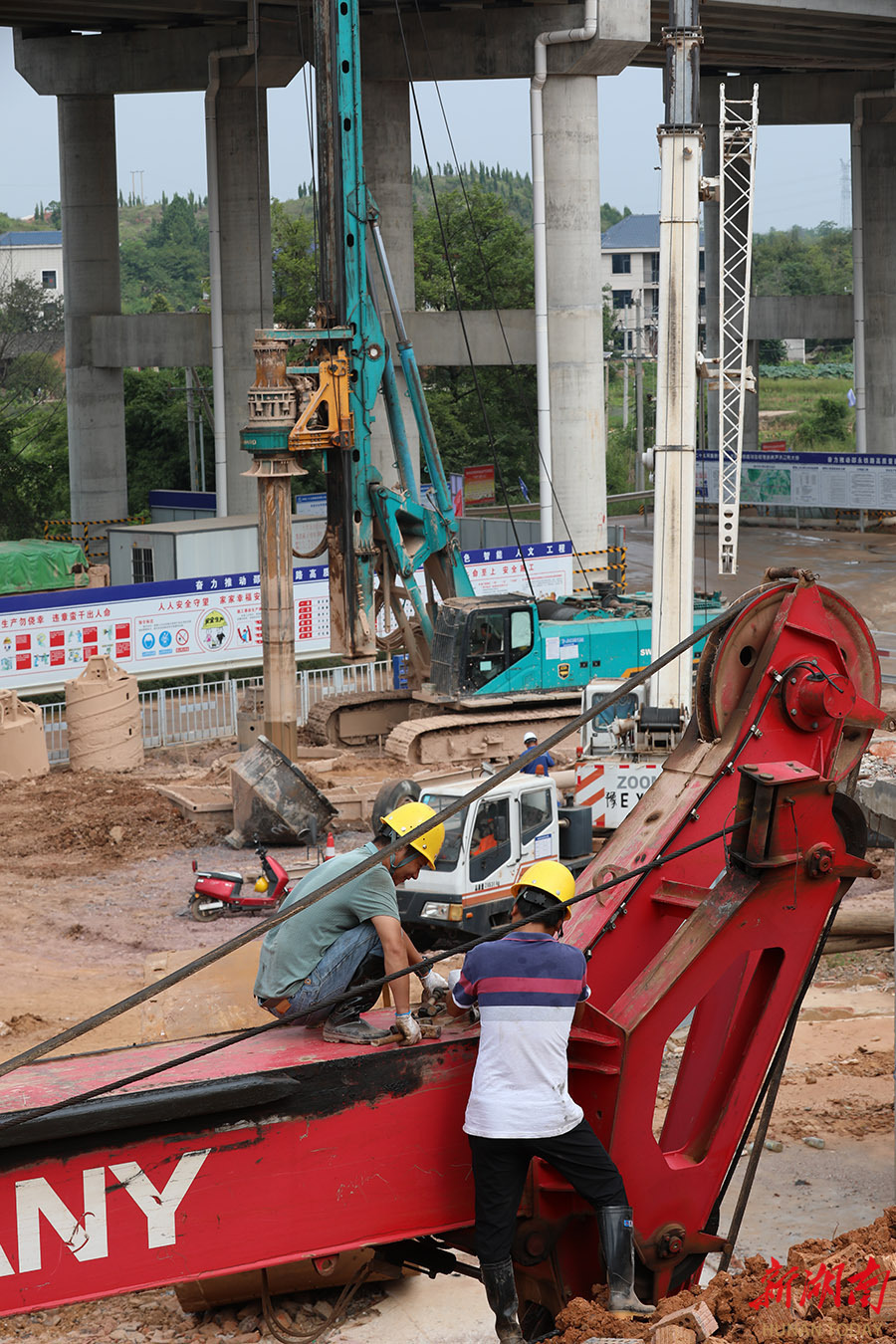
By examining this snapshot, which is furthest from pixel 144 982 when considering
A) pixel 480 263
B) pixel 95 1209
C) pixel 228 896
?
pixel 480 263

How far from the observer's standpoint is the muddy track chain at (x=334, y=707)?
22594 mm

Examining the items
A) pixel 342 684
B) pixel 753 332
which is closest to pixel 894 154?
pixel 753 332

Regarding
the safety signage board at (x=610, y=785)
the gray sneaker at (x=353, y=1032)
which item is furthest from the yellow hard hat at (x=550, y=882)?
the safety signage board at (x=610, y=785)

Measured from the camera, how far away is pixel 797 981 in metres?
5.41

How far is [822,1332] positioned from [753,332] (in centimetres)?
4964

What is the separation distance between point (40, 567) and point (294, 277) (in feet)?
108

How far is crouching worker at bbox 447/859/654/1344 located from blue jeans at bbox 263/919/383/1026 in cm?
54

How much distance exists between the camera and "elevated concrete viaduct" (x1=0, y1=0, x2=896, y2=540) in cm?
3356

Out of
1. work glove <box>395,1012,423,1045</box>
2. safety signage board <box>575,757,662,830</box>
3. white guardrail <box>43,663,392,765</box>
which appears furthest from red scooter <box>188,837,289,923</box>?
work glove <box>395,1012,423,1045</box>

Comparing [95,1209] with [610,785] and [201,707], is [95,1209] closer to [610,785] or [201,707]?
[610,785]

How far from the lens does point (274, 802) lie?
17547 mm

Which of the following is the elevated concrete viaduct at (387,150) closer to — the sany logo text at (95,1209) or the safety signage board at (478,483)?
the safety signage board at (478,483)

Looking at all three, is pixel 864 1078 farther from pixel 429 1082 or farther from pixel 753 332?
pixel 753 332

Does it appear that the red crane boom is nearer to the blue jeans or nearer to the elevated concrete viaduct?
the blue jeans
